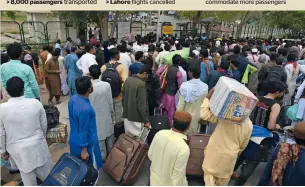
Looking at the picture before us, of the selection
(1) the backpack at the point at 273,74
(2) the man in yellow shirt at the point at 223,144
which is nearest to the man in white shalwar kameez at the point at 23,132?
(2) the man in yellow shirt at the point at 223,144

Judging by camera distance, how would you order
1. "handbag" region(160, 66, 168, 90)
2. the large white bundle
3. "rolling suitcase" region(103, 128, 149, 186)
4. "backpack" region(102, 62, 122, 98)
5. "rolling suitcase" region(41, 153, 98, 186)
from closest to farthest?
the large white bundle < "rolling suitcase" region(41, 153, 98, 186) < "rolling suitcase" region(103, 128, 149, 186) < "backpack" region(102, 62, 122, 98) < "handbag" region(160, 66, 168, 90)

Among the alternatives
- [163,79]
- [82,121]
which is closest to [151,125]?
[163,79]

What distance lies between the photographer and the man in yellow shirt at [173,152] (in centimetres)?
255

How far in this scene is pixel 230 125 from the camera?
2.87 meters

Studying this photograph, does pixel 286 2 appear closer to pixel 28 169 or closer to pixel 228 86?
pixel 228 86

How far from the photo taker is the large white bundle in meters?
2.54

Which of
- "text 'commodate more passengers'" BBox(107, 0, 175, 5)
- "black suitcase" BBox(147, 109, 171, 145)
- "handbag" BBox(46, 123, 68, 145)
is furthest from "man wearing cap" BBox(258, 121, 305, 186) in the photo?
"text 'commodate more passengers'" BBox(107, 0, 175, 5)

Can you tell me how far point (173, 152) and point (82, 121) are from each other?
3.90ft

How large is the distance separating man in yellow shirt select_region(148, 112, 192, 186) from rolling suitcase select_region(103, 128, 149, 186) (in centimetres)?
93

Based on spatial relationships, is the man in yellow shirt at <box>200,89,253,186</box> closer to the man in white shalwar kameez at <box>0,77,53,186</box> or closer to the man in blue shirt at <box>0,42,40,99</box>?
the man in white shalwar kameez at <box>0,77,53,186</box>

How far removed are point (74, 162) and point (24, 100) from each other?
2.97 ft

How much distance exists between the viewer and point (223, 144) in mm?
2975

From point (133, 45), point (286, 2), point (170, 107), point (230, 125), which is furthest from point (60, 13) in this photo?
point (230, 125)

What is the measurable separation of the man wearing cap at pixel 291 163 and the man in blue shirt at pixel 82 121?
6.53 ft
